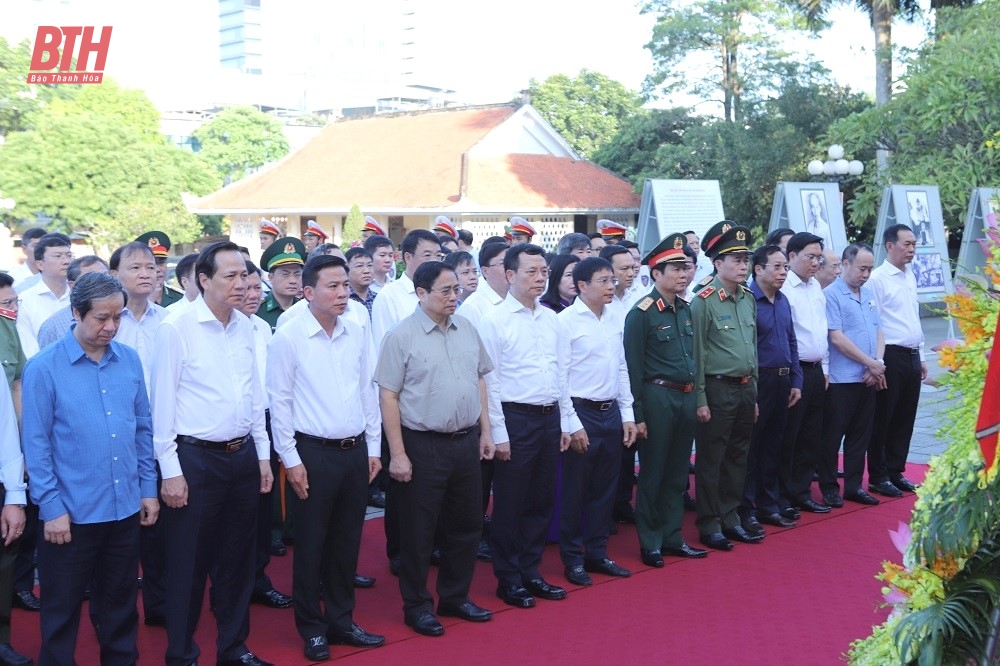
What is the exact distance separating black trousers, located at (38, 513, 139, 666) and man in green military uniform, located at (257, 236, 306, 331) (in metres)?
2.21

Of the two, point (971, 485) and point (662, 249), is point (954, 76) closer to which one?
point (662, 249)

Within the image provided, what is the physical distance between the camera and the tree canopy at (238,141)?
44844 millimetres

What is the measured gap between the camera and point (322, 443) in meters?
4.08

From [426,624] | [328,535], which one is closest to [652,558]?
[426,624]

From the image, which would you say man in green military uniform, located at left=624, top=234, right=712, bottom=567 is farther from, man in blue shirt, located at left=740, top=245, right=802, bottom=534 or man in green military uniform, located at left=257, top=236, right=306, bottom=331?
man in green military uniform, located at left=257, top=236, right=306, bottom=331

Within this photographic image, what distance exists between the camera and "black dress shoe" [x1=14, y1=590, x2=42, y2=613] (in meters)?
4.67

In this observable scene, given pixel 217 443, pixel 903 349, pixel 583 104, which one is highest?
pixel 583 104

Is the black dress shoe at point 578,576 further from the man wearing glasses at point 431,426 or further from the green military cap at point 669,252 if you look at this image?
the green military cap at point 669,252

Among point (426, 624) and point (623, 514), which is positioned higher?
point (426, 624)

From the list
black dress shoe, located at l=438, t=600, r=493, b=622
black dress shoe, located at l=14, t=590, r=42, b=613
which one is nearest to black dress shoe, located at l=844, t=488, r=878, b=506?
black dress shoe, located at l=438, t=600, r=493, b=622

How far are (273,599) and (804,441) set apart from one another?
3501 millimetres

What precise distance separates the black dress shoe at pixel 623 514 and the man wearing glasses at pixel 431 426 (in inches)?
76.9

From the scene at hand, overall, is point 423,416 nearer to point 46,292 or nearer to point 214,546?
point 214,546

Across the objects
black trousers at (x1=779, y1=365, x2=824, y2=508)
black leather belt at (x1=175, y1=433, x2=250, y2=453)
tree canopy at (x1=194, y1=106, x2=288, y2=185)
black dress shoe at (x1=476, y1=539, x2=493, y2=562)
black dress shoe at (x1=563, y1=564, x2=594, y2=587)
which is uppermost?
tree canopy at (x1=194, y1=106, x2=288, y2=185)
